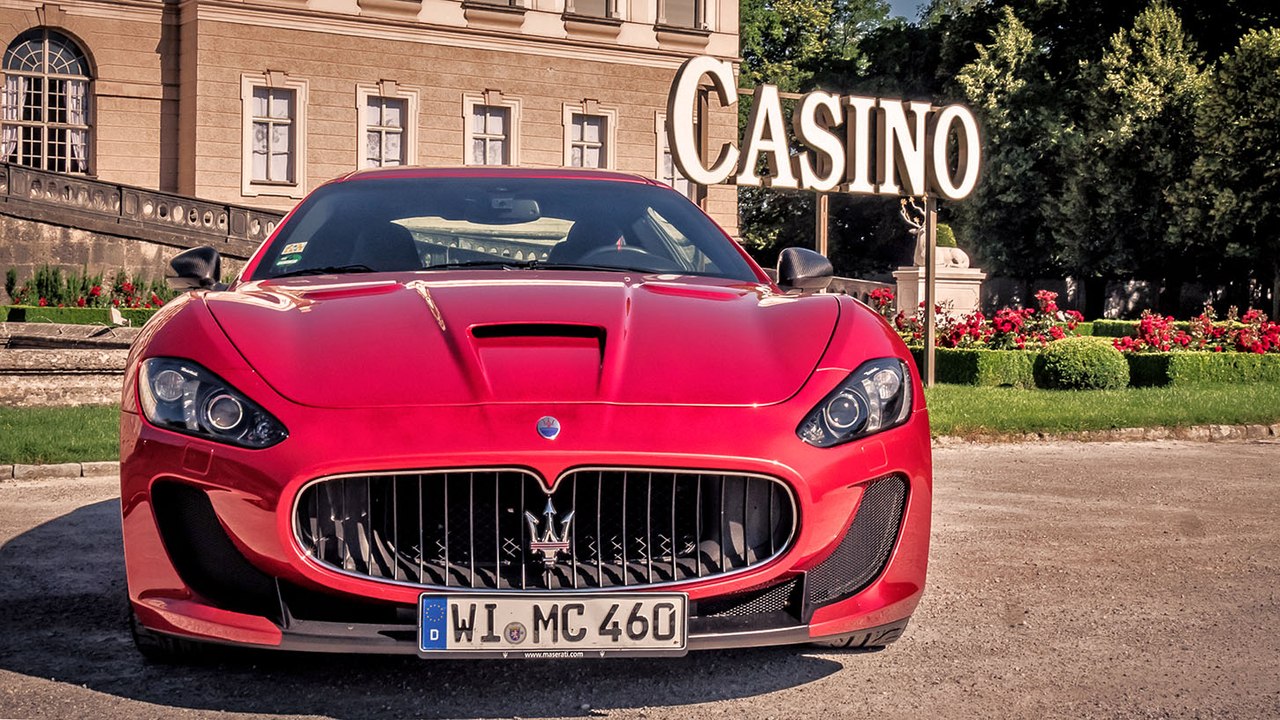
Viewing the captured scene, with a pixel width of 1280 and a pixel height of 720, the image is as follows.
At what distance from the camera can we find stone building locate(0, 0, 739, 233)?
113 feet

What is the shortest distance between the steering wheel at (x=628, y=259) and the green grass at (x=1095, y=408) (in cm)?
713

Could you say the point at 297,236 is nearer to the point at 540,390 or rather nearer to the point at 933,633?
the point at 540,390

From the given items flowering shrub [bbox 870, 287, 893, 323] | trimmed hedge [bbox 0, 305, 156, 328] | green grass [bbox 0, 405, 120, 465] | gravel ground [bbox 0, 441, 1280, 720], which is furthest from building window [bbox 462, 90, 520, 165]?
gravel ground [bbox 0, 441, 1280, 720]

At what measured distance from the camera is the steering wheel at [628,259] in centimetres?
529

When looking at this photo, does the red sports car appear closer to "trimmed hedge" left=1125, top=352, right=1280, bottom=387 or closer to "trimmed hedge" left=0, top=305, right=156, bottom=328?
"trimmed hedge" left=1125, top=352, right=1280, bottom=387

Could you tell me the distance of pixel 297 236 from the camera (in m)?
5.46

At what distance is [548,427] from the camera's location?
3.78 metres

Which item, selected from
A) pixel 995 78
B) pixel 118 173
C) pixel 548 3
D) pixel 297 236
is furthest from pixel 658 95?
pixel 297 236

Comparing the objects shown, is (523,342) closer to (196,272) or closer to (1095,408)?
(196,272)

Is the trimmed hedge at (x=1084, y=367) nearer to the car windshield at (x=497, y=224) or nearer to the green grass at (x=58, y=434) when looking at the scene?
the green grass at (x=58, y=434)

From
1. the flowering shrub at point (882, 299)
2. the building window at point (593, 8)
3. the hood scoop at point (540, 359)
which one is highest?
the building window at point (593, 8)

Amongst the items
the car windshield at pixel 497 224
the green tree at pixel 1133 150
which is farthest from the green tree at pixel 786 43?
the car windshield at pixel 497 224

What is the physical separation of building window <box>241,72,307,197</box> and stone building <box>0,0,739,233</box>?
35 millimetres

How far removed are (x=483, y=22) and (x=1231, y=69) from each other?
18.6m
